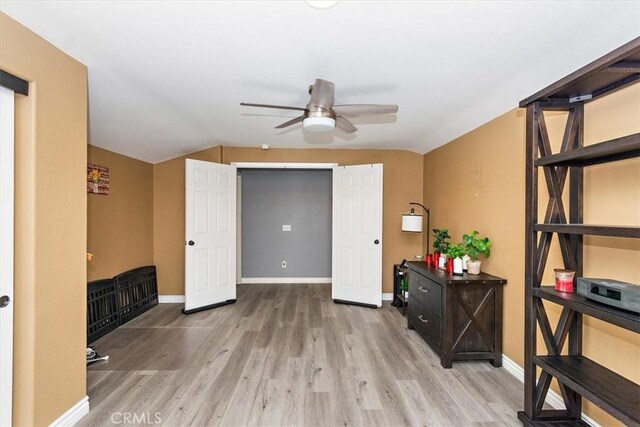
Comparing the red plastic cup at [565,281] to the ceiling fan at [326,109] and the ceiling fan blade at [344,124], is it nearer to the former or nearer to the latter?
the ceiling fan at [326,109]

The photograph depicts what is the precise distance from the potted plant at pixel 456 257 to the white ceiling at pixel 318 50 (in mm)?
1345

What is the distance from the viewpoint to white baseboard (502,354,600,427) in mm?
1765

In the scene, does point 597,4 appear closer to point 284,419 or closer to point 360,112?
point 360,112

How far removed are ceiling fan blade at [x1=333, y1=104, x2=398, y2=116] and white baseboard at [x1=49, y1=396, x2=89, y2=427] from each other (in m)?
2.77

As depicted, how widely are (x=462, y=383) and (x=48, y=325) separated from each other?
2.97 meters

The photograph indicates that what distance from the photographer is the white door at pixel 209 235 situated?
3795 millimetres

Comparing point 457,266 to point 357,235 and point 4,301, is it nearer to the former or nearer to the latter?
point 357,235

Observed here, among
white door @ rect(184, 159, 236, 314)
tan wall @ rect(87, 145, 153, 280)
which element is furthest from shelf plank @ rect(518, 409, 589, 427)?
tan wall @ rect(87, 145, 153, 280)

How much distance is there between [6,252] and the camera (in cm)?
150

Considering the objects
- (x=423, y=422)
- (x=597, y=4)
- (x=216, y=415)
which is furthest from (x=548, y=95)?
(x=216, y=415)

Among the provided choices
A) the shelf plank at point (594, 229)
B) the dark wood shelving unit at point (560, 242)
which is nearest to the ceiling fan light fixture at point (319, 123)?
the dark wood shelving unit at point (560, 242)

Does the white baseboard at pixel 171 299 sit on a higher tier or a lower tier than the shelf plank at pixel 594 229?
lower

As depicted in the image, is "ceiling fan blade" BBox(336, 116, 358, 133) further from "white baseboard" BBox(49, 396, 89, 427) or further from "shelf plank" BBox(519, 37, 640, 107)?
"white baseboard" BBox(49, 396, 89, 427)

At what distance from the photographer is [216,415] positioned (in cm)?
191
